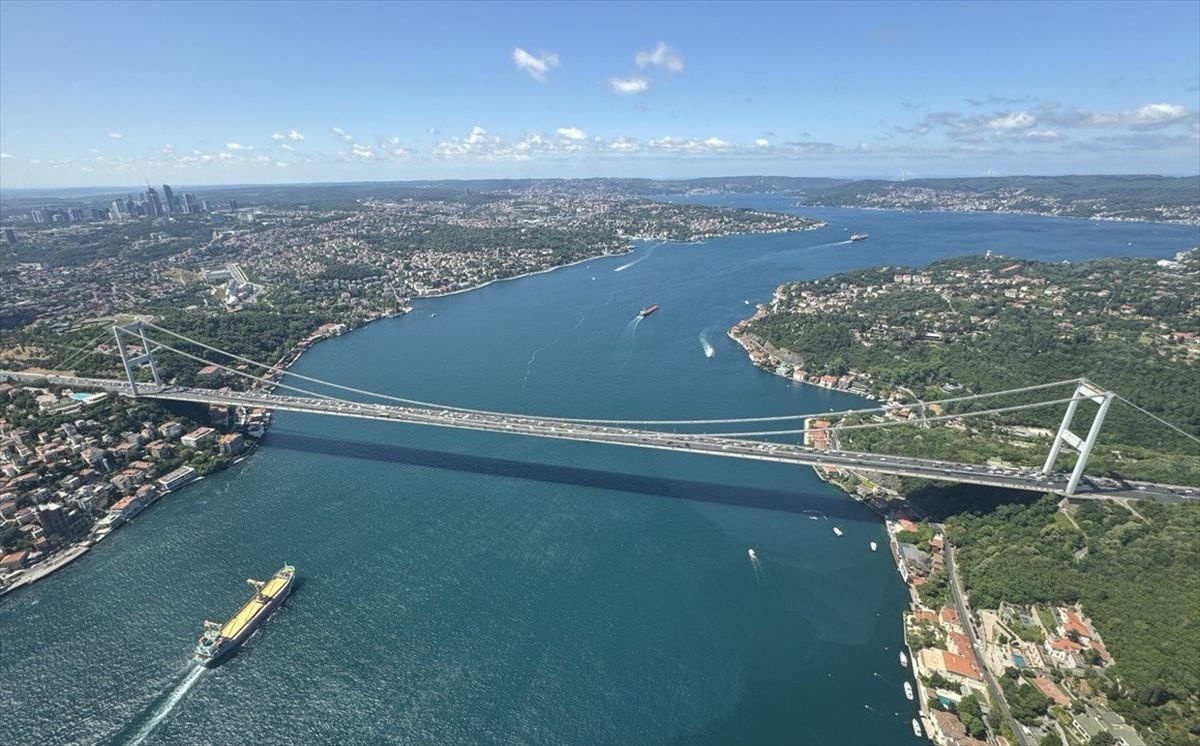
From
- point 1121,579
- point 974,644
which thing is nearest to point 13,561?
point 974,644

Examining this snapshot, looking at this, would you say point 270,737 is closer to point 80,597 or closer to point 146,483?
point 80,597

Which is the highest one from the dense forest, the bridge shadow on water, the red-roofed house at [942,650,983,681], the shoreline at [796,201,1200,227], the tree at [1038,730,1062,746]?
the shoreline at [796,201,1200,227]

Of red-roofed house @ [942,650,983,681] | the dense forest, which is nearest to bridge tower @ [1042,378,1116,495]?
the dense forest

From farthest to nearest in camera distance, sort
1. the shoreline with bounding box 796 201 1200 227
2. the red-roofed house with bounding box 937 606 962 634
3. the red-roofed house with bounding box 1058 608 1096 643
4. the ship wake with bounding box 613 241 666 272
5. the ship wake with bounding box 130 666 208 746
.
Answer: the shoreline with bounding box 796 201 1200 227 < the ship wake with bounding box 613 241 666 272 < the red-roofed house with bounding box 937 606 962 634 < the red-roofed house with bounding box 1058 608 1096 643 < the ship wake with bounding box 130 666 208 746

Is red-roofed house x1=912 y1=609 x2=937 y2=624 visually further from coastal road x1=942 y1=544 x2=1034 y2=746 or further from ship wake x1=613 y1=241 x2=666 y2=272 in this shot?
ship wake x1=613 y1=241 x2=666 y2=272

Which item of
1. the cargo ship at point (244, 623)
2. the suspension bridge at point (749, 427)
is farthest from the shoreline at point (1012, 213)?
the cargo ship at point (244, 623)

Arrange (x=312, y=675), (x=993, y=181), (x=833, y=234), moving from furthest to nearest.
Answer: (x=993, y=181)
(x=833, y=234)
(x=312, y=675)

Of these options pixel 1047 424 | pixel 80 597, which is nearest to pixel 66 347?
pixel 80 597
